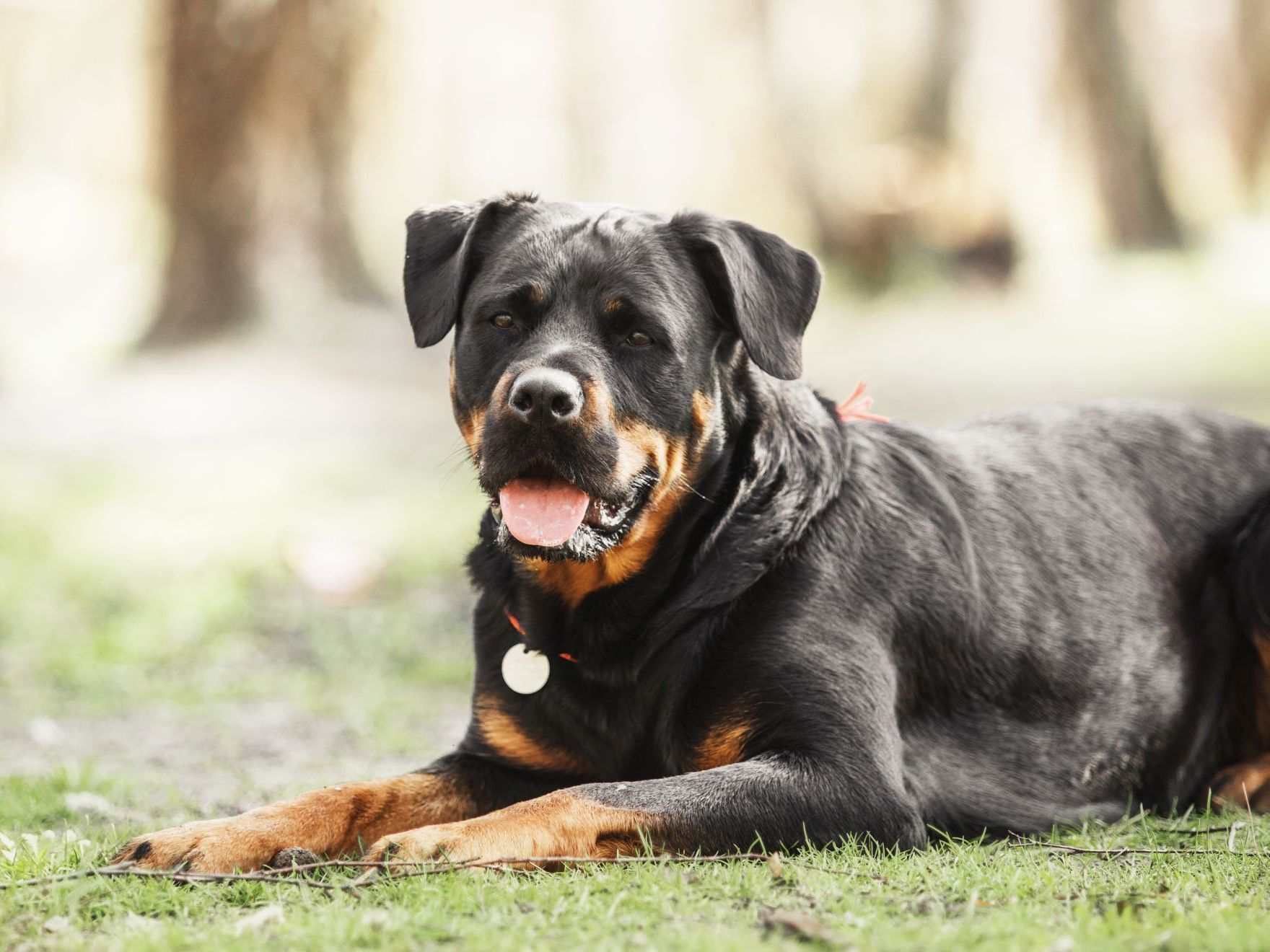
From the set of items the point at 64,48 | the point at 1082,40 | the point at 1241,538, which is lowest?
the point at 1241,538

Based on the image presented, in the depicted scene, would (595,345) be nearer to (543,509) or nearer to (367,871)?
(543,509)

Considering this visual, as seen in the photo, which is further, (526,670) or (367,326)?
(367,326)

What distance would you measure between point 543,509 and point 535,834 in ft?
3.04

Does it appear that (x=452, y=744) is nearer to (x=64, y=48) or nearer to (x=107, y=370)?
(x=107, y=370)

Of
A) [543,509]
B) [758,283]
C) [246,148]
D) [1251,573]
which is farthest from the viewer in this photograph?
[246,148]

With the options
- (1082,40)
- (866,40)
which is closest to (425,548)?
(1082,40)

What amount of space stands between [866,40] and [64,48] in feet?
84.3

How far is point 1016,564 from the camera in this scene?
4562 millimetres

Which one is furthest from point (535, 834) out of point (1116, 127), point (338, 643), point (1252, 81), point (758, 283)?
point (1252, 81)

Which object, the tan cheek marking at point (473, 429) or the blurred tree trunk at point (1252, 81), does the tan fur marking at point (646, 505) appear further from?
the blurred tree trunk at point (1252, 81)

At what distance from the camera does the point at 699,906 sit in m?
3.12

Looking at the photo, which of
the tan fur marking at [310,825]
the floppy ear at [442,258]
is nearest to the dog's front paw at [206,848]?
the tan fur marking at [310,825]

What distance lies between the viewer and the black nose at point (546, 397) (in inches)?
149

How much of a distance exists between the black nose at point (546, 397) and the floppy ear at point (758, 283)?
0.58 m
